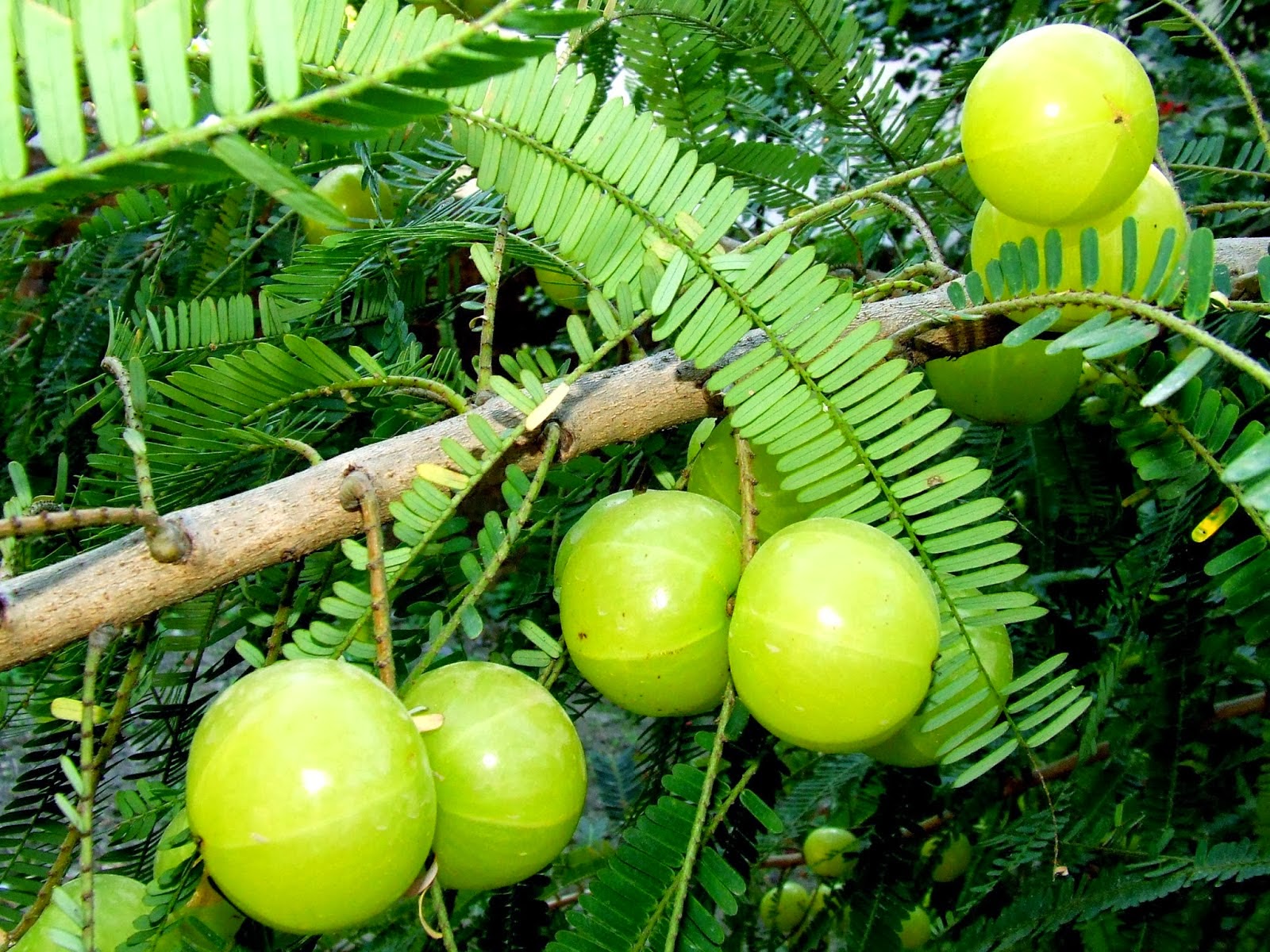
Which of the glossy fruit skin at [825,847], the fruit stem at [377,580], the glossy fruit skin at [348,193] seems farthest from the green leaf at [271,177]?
the glossy fruit skin at [825,847]

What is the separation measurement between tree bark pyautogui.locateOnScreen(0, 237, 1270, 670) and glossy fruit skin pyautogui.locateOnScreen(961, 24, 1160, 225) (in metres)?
0.09

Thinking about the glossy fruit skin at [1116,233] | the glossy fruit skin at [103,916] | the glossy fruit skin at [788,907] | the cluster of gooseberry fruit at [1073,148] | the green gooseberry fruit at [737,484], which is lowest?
the glossy fruit skin at [788,907]

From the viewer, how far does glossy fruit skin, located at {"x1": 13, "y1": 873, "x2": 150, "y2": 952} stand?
50cm

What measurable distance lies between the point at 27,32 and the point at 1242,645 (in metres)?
1.00

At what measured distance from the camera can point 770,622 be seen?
459 millimetres

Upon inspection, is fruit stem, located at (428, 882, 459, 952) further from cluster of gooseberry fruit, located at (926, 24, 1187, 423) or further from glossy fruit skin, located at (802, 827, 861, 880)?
glossy fruit skin, located at (802, 827, 861, 880)

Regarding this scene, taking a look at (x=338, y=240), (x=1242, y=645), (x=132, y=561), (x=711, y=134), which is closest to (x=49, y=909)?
(x=132, y=561)

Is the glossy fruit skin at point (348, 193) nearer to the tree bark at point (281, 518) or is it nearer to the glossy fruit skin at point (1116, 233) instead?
the tree bark at point (281, 518)

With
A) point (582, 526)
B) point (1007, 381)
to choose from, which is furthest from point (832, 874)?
point (582, 526)

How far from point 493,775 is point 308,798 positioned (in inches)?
4.0

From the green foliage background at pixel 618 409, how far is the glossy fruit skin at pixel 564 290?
0.20 ft

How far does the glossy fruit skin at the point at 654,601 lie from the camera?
507 mm

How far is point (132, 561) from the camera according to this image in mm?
463

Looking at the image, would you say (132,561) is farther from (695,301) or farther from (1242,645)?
(1242,645)
